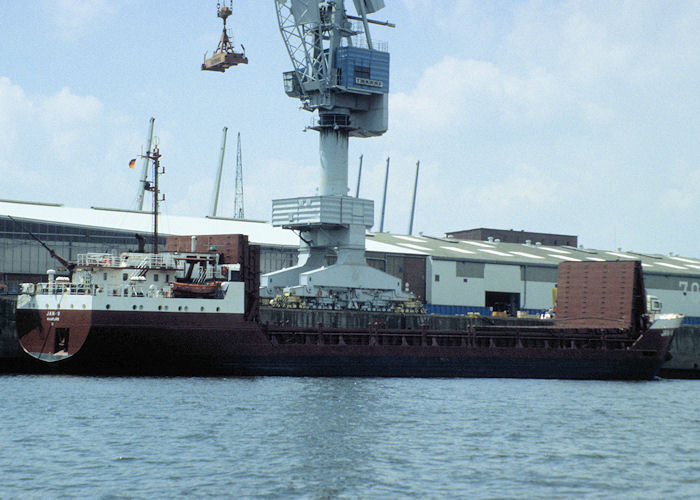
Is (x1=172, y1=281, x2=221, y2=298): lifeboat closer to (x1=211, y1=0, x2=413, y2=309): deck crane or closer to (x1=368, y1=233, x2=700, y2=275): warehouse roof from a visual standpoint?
(x1=211, y1=0, x2=413, y2=309): deck crane

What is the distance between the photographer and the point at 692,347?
78000mm

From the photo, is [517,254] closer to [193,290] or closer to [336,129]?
[336,129]

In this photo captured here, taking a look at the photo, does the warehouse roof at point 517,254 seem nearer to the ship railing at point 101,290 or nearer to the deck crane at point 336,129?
the deck crane at point 336,129

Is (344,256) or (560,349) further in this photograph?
(344,256)

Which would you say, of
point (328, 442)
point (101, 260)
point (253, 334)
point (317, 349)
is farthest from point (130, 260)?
point (328, 442)

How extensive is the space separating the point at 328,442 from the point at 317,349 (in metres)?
22.6

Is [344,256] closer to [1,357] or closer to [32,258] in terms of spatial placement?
Result: [32,258]

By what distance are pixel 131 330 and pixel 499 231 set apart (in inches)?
3705

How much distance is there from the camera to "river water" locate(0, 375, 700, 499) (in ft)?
86.5

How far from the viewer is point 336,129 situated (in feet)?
255

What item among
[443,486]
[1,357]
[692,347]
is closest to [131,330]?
[1,357]

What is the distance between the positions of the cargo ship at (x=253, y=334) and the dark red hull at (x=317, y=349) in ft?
0.21

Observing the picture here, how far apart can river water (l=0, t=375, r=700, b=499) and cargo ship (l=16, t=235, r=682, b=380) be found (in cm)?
272

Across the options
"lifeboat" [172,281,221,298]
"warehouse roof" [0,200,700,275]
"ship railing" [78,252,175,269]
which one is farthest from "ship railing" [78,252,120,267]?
"warehouse roof" [0,200,700,275]
